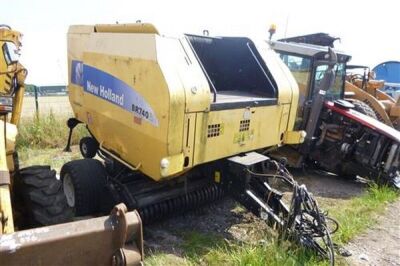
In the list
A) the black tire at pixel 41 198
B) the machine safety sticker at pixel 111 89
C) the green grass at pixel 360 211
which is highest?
the machine safety sticker at pixel 111 89

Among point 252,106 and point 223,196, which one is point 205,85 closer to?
point 252,106

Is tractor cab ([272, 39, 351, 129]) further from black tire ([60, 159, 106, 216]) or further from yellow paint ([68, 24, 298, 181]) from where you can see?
black tire ([60, 159, 106, 216])

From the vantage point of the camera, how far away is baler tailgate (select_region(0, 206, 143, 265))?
5.47 feet

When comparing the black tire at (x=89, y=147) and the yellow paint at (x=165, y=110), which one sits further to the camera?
the black tire at (x=89, y=147)

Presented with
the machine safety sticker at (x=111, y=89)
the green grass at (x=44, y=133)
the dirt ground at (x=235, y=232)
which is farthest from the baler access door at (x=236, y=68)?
the green grass at (x=44, y=133)

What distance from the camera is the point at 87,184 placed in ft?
13.0

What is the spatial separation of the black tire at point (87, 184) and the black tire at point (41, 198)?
94 cm

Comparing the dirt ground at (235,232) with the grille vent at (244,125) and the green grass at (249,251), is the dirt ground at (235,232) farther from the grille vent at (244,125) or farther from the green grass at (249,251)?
the grille vent at (244,125)

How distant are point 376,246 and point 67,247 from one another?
3.32 meters

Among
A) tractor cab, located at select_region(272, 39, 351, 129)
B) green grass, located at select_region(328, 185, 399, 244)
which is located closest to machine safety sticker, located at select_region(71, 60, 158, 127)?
green grass, located at select_region(328, 185, 399, 244)

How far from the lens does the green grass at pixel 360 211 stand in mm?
4156

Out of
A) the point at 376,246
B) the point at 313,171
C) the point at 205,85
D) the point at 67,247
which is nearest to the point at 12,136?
the point at 67,247

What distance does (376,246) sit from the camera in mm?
4004

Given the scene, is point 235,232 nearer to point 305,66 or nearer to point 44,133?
point 305,66
